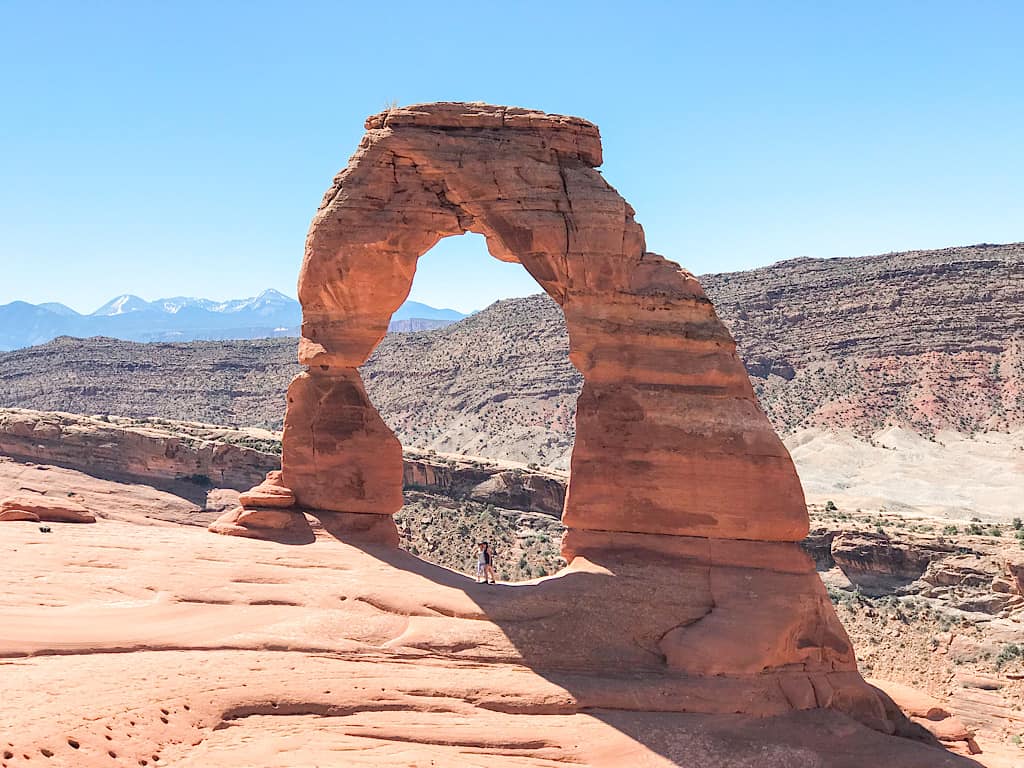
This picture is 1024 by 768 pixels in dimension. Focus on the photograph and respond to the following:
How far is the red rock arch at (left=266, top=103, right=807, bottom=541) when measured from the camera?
18.8 meters

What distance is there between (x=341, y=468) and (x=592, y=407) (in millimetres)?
5557

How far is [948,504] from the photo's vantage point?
193 ft

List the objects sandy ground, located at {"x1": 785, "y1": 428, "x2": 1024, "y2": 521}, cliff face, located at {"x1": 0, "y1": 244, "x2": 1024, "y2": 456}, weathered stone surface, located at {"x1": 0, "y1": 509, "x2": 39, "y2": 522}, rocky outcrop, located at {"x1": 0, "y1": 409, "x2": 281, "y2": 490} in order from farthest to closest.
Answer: cliff face, located at {"x1": 0, "y1": 244, "x2": 1024, "y2": 456} → sandy ground, located at {"x1": 785, "y1": 428, "x2": 1024, "y2": 521} → rocky outcrop, located at {"x1": 0, "y1": 409, "x2": 281, "y2": 490} → weathered stone surface, located at {"x1": 0, "y1": 509, "x2": 39, "y2": 522}

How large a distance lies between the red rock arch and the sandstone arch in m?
0.04

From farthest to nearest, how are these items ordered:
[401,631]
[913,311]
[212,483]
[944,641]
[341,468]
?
[913,311] → [212,483] → [944,641] → [341,468] → [401,631]

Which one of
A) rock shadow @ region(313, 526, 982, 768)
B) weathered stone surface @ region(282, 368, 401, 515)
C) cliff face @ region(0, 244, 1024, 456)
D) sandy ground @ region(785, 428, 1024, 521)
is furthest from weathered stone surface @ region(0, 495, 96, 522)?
cliff face @ region(0, 244, 1024, 456)

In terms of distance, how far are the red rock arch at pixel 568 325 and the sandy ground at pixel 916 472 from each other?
37471 millimetres

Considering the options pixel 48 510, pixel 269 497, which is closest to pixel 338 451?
pixel 269 497

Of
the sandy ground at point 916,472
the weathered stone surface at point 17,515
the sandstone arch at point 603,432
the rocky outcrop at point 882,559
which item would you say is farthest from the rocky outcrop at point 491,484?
the weathered stone surface at point 17,515

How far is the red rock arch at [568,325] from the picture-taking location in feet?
61.7

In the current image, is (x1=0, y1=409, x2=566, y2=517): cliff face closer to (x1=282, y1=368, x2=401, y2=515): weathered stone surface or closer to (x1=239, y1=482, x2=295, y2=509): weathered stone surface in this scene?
(x1=239, y1=482, x2=295, y2=509): weathered stone surface

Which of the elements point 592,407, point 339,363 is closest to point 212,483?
point 339,363

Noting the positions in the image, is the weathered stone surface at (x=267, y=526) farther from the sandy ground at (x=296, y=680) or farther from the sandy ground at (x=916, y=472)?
the sandy ground at (x=916, y=472)

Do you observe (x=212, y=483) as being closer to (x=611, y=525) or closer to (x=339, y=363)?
(x=339, y=363)
